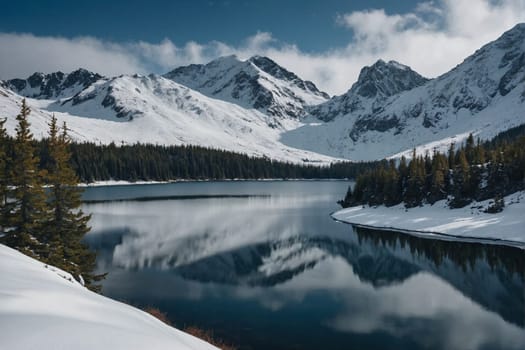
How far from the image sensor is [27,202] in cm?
2591

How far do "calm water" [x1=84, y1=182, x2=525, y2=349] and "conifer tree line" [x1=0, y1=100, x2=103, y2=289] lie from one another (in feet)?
18.6

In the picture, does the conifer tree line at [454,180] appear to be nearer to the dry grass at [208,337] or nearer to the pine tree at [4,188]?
the dry grass at [208,337]

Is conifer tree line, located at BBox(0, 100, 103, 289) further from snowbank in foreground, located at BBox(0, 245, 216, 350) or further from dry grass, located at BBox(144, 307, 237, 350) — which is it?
snowbank in foreground, located at BBox(0, 245, 216, 350)

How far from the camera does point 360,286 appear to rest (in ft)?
113

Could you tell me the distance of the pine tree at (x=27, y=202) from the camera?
2523 cm

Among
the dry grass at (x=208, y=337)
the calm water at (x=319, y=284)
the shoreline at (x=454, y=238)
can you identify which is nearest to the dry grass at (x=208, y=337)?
the dry grass at (x=208, y=337)

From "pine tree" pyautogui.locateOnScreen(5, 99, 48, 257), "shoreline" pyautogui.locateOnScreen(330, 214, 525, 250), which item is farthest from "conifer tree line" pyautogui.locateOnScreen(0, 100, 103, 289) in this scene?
"shoreline" pyautogui.locateOnScreen(330, 214, 525, 250)

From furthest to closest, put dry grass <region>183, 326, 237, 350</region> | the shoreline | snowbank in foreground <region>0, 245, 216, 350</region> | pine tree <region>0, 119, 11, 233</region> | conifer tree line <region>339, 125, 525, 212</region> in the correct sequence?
conifer tree line <region>339, 125, 525, 212</region>
the shoreline
pine tree <region>0, 119, 11, 233</region>
dry grass <region>183, 326, 237, 350</region>
snowbank in foreground <region>0, 245, 216, 350</region>

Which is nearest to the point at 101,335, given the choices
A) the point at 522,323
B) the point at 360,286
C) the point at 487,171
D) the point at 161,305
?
the point at 161,305

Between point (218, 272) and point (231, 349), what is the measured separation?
60.9 ft

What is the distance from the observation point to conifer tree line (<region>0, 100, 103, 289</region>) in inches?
993

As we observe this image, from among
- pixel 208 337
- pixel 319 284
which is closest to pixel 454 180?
pixel 319 284

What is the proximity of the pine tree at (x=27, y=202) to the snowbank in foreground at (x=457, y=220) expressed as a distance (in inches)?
1948

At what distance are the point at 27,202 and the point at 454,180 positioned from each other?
6333cm
